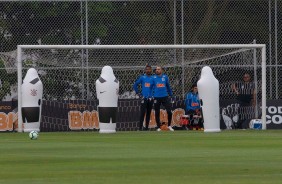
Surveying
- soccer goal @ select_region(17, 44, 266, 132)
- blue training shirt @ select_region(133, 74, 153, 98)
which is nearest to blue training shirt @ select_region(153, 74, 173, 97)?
blue training shirt @ select_region(133, 74, 153, 98)

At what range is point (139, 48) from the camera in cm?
3297

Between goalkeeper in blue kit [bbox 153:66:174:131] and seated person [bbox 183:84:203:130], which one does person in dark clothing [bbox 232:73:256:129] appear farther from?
goalkeeper in blue kit [bbox 153:66:174:131]

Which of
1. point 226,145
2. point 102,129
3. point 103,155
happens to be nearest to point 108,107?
point 102,129

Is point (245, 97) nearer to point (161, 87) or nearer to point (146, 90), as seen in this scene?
point (161, 87)

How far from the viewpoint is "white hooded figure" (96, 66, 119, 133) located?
100 ft

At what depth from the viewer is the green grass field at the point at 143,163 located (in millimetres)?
12320

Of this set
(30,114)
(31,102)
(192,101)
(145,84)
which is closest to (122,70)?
(192,101)

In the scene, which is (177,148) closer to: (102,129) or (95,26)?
(102,129)

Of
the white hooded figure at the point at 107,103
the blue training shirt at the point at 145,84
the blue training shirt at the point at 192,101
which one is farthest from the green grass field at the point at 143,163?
the blue training shirt at the point at 192,101

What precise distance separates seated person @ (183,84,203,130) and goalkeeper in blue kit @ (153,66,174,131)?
1.62 metres

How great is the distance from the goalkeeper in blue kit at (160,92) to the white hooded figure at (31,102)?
11.1ft

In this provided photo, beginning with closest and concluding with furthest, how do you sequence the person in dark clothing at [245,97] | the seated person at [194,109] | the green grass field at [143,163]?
1. the green grass field at [143,163]
2. the seated person at [194,109]
3. the person in dark clothing at [245,97]

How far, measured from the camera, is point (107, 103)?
30.6m

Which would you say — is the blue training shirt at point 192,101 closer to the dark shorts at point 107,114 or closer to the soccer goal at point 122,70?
the soccer goal at point 122,70
